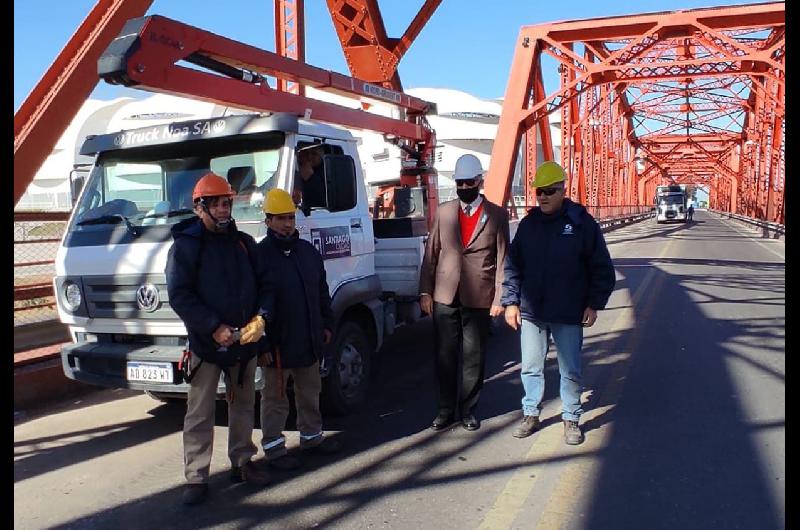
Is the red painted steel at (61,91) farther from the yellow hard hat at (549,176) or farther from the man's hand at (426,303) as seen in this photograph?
the yellow hard hat at (549,176)

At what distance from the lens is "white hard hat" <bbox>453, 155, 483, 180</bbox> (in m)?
4.91

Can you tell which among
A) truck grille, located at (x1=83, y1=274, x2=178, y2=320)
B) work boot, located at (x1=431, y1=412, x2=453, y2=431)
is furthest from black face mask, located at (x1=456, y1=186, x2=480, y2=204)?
truck grille, located at (x1=83, y1=274, x2=178, y2=320)

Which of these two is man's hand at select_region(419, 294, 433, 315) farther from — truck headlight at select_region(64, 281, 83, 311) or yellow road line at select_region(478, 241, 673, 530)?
truck headlight at select_region(64, 281, 83, 311)

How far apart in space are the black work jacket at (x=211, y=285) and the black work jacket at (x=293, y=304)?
160mm

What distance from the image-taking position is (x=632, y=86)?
106ft

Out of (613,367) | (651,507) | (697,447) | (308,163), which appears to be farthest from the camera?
(613,367)

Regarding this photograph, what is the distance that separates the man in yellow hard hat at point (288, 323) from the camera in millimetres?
4254

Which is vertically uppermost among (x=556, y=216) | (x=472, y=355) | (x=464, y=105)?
(x=464, y=105)

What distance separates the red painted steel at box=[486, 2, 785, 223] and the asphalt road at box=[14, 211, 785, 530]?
9.80 m

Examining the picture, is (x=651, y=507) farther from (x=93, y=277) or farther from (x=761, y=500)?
(x=93, y=277)

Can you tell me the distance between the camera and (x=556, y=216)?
465cm

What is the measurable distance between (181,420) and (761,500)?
4.29 m

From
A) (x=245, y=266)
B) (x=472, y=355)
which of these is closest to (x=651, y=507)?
(x=472, y=355)

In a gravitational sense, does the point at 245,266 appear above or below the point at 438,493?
above
